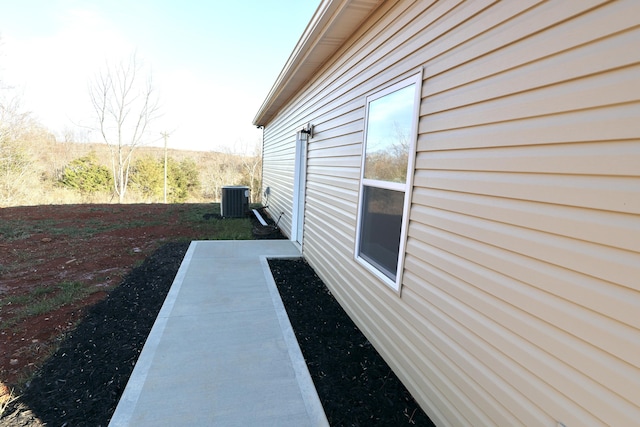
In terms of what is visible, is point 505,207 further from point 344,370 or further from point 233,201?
point 233,201

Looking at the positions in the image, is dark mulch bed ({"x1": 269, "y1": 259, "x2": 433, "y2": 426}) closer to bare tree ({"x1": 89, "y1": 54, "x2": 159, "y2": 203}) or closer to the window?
the window

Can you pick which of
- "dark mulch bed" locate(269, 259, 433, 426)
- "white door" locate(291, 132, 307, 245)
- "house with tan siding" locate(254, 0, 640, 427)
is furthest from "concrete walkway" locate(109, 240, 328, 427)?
"white door" locate(291, 132, 307, 245)

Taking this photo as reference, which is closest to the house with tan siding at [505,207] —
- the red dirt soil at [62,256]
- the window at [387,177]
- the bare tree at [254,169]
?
the window at [387,177]

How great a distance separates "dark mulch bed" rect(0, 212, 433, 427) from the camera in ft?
6.22

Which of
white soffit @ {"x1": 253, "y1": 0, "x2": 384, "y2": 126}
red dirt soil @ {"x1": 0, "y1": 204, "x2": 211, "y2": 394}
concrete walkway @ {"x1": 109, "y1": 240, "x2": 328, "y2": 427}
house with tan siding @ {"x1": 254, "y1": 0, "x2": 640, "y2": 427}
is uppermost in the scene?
white soffit @ {"x1": 253, "y1": 0, "x2": 384, "y2": 126}

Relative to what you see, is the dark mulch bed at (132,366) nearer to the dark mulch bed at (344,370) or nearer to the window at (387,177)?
the dark mulch bed at (344,370)

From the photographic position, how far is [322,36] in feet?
11.6

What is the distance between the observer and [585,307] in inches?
42.2

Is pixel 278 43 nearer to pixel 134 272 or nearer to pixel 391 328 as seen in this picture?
pixel 134 272

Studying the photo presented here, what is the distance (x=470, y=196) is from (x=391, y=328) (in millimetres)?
1294

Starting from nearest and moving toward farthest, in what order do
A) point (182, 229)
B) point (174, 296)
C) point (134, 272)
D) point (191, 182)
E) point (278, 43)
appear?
point (174, 296), point (134, 272), point (182, 229), point (278, 43), point (191, 182)

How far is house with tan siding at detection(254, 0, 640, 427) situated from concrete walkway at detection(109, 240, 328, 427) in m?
0.84

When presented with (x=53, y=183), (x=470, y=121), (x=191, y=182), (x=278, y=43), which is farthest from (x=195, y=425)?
(x=191, y=182)

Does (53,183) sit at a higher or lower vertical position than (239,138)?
lower
